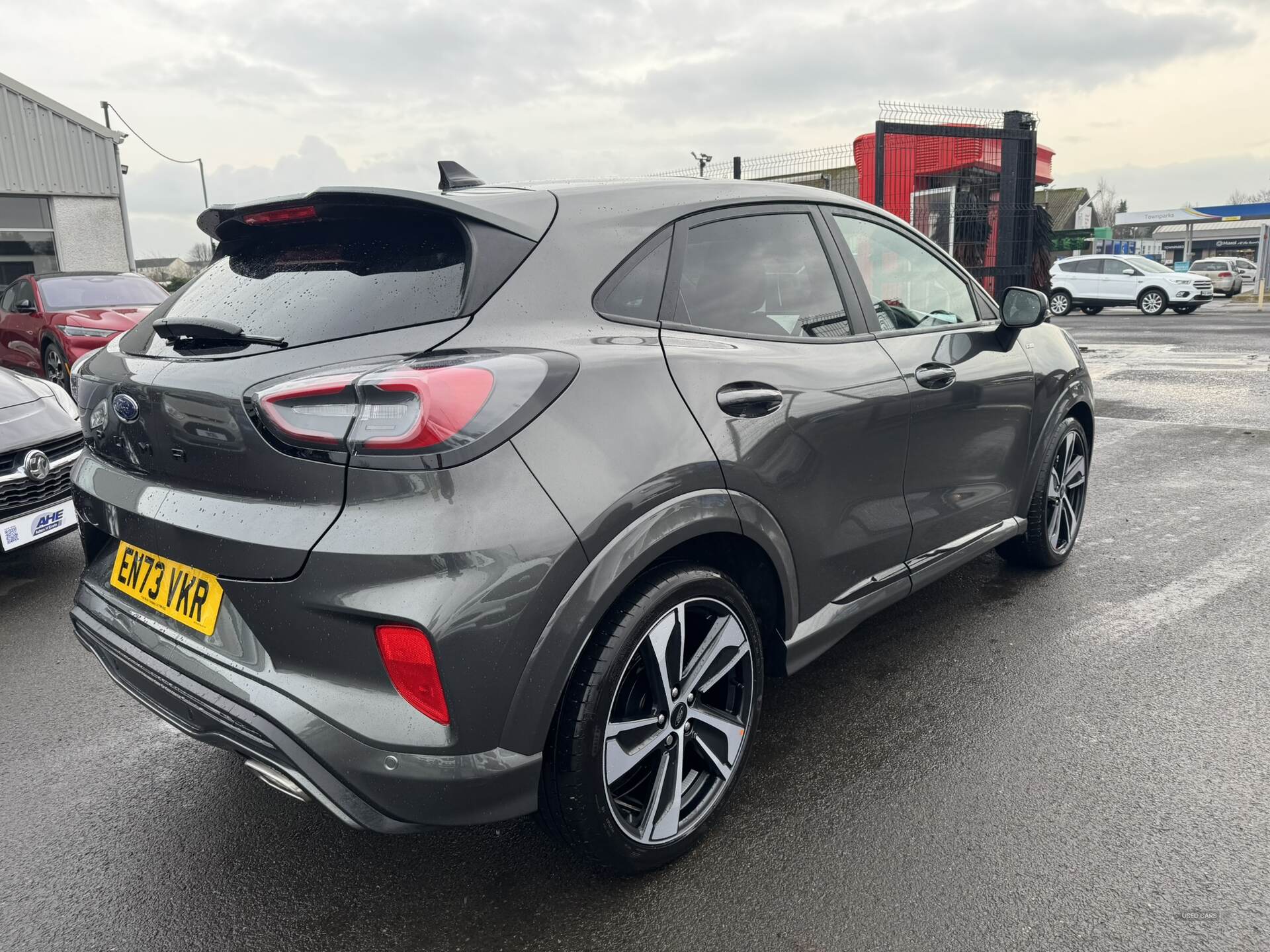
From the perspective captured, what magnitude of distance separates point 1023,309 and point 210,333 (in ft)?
9.25

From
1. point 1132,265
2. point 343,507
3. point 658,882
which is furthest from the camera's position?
point 1132,265

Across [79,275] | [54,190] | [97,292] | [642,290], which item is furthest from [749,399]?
[54,190]

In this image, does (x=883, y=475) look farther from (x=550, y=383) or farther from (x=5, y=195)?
(x=5, y=195)

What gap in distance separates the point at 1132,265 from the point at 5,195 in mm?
27530

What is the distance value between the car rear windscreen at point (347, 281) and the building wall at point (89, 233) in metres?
22.1

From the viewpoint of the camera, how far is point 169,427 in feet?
6.84

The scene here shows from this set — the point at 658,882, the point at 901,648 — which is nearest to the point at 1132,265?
the point at 901,648

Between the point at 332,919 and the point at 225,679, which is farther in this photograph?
the point at 332,919

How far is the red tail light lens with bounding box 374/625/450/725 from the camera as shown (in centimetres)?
177

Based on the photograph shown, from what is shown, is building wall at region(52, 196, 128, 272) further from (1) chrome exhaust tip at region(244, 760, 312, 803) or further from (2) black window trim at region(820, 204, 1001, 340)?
(1) chrome exhaust tip at region(244, 760, 312, 803)

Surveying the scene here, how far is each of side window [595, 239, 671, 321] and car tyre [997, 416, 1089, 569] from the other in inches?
90.8

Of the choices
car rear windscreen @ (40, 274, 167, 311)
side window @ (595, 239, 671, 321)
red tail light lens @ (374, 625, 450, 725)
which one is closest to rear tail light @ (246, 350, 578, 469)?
red tail light lens @ (374, 625, 450, 725)

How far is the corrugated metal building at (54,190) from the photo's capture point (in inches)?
791

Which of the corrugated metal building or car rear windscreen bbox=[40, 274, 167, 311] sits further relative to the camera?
the corrugated metal building
